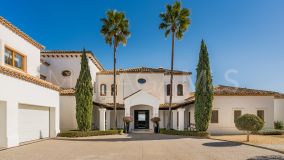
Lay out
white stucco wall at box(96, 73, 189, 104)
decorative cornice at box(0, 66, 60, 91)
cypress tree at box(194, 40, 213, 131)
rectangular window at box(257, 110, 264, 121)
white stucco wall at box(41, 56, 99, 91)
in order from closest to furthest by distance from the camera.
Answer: decorative cornice at box(0, 66, 60, 91), cypress tree at box(194, 40, 213, 131), rectangular window at box(257, 110, 264, 121), white stucco wall at box(41, 56, 99, 91), white stucco wall at box(96, 73, 189, 104)

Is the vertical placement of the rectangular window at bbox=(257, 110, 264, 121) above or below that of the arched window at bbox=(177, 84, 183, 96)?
below

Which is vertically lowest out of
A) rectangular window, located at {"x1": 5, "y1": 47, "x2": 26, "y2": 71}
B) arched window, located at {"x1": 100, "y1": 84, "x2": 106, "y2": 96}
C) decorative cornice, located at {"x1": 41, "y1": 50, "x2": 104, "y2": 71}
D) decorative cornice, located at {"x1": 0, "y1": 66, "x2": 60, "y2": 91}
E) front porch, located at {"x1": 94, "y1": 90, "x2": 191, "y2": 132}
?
front porch, located at {"x1": 94, "y1": 90, "x2": 191, "y2": 132}

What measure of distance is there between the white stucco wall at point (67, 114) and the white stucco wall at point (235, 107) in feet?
50.0

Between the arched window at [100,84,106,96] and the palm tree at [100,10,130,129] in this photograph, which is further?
the arched window at [100,84,106,96]

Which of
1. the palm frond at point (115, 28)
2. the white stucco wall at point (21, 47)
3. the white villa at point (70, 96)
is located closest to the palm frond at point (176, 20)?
the palm frond at point (115, 28)

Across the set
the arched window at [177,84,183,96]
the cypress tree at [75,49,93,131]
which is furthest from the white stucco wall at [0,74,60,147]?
the arched window at [177,84,183,96]

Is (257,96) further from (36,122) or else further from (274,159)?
(36,122)

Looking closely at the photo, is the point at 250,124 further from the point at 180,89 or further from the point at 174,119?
the point at 180,89

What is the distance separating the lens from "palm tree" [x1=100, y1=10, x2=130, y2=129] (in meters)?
28.9

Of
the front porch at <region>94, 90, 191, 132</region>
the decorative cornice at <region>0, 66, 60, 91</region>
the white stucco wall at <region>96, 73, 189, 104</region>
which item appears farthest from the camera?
the white stucco wall at <region>96, 73, 189, 104</region>

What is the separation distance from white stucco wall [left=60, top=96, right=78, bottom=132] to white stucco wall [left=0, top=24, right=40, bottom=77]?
19.1ft

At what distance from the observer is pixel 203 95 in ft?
82.9

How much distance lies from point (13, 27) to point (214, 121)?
849 inches

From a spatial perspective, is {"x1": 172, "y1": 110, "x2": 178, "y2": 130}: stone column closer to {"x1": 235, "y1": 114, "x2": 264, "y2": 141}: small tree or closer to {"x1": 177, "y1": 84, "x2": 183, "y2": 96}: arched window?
{"x1": 177, "y1": 84, "x2": 183, "y2": 96}: arched window
